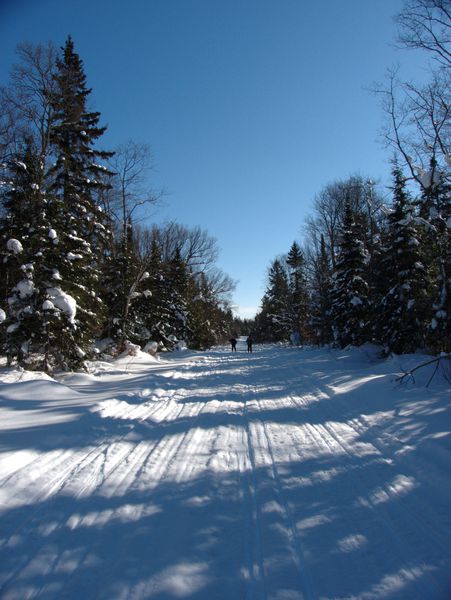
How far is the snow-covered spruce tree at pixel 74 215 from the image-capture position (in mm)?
12242

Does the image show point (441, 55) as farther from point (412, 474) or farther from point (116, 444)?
point (116, 444)

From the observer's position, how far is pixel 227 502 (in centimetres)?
367

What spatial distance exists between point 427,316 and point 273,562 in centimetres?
1447

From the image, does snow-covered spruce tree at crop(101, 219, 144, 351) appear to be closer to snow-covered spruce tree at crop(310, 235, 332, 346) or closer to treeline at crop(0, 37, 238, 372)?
treeline at crop(0, 37, 238, 372)

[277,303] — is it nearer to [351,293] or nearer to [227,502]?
[351,293]

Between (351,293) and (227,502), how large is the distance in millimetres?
17608

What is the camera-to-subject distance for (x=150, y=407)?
7.92 metres

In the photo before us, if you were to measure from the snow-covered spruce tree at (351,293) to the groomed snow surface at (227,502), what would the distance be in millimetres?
12312

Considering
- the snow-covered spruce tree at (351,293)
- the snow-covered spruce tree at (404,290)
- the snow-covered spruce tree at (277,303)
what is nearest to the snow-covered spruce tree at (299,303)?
the snow-covered spruce tree at (277,303)

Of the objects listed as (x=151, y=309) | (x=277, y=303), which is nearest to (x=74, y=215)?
(x=151, y=309)

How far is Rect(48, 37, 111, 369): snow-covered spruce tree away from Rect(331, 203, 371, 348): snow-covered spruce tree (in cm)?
1349

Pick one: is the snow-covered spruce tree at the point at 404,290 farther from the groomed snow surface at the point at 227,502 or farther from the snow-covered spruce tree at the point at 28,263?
the snow-covered spruce tree at the point at 28,263

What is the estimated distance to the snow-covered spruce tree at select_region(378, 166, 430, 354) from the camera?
48.0ft

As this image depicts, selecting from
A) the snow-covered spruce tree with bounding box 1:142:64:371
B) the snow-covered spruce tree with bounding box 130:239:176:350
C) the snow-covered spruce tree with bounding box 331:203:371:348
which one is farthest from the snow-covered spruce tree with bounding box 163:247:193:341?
the snow-covered spruce tree with bounding box 1:142:64:371
